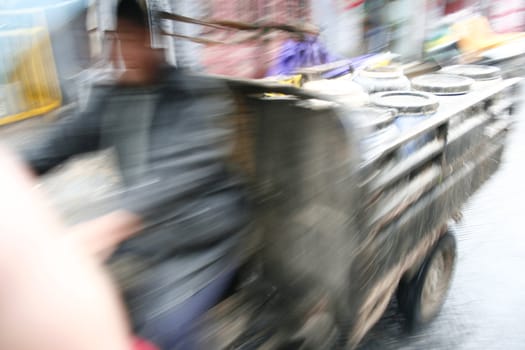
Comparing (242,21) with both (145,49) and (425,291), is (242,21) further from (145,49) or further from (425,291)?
(425,291)

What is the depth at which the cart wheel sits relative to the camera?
7.65ft

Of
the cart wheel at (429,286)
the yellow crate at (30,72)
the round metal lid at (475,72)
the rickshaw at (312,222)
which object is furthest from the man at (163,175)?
the round metal lid at (475,72)

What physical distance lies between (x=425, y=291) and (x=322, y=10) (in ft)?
15.8

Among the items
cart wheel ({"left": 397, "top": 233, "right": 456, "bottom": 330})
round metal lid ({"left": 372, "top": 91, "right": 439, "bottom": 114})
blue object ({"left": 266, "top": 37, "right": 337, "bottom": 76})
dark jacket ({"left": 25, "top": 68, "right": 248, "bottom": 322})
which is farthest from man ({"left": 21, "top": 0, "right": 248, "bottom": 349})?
blue object ({"left": 266, "top": 37, "right": 337, "bottom": 76})

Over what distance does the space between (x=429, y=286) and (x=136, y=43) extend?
81.1 inches

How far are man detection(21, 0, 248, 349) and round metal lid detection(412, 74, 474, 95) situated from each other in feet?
5.17

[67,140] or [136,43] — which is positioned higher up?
[136,43]

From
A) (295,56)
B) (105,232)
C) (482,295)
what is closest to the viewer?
(105,232)

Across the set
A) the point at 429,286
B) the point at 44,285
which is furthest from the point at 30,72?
the point at 429,286

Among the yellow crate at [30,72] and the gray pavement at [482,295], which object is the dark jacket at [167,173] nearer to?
the gray pavement at [482,295]

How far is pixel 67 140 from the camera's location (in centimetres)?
162

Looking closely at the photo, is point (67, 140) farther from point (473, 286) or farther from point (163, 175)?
point (473, 286)

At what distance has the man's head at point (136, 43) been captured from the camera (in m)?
1.53

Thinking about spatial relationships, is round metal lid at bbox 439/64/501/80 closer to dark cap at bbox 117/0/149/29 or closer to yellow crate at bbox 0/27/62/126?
dark cap at bbox 117/0/149/29
